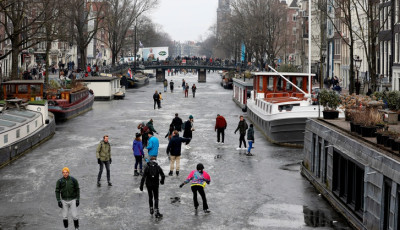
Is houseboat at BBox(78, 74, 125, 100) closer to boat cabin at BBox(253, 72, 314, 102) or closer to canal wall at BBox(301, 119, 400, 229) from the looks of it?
boat cabin at BBox(253, 72, 314, 102)

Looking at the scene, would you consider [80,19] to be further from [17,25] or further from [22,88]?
[22,88]

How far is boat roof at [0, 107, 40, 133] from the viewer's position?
30188 mm

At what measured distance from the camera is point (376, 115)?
65.2ft

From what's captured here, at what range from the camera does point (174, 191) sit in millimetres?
22125

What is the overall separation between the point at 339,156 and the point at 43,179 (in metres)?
10.3

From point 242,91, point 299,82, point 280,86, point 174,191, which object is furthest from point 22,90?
point 174,191

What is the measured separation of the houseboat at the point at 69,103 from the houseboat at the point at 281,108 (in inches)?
482

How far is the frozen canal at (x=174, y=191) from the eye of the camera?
1823 centimetres

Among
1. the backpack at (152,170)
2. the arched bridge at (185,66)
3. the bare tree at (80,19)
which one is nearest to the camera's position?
the backpack at (152,170)

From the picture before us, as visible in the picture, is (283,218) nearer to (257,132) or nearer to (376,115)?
(376,115)

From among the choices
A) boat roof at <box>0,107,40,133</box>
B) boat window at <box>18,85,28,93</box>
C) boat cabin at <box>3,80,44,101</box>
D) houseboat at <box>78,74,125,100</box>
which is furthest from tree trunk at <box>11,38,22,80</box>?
houseboat at <box>78,74,125,100</box>

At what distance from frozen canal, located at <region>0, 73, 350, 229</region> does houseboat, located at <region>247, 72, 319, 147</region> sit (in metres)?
0.90

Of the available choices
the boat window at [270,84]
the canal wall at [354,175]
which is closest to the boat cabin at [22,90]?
the boat window at [270,84]

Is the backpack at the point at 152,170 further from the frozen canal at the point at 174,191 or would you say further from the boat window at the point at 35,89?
the boat window at the point at 35,89
